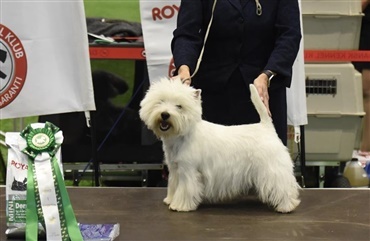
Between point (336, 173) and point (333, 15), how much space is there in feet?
2.83

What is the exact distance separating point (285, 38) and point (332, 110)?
145cm

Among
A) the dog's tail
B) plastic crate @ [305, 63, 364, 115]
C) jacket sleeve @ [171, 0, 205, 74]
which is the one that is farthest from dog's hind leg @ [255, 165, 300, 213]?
plastic crate @ [305, 63, 364, 115]

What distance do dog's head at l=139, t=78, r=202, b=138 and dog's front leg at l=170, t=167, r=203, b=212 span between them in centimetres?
12

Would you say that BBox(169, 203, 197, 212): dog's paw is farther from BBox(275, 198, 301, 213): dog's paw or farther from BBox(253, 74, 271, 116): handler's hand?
BBox(253, 74, 271, 116): handler's hand

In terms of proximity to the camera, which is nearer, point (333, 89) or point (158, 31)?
point (158, 31)

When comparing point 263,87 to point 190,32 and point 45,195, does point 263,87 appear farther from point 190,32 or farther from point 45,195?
point 45,195

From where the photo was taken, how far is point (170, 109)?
5.10 ft

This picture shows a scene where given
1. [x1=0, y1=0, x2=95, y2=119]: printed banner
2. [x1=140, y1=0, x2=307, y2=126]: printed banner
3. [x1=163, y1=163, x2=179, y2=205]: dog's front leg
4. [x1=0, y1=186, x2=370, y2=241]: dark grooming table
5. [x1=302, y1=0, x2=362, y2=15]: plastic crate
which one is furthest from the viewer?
[x1=302, y1=0, x2=362, y2=15]: plastic crate

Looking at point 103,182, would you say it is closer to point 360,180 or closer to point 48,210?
point 360,180

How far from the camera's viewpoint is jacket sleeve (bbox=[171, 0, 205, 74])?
185 centimetres

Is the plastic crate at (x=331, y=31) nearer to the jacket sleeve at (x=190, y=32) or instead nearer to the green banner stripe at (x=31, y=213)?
the jacket sleeve at (x=190, y=32)

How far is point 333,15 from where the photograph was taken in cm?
311

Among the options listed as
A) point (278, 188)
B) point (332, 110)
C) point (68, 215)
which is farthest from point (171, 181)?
point (332, 110)

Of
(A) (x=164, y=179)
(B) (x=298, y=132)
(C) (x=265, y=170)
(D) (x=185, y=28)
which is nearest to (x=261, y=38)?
(D) (x=185, y=28)
